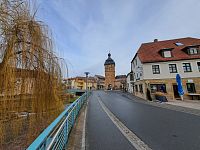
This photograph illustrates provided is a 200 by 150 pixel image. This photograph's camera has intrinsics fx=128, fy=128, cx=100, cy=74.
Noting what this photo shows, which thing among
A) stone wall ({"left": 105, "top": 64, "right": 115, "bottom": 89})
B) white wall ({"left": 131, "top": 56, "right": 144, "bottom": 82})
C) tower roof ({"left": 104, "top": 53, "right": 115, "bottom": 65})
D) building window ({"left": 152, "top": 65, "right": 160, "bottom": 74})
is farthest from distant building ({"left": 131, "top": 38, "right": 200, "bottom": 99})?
tower roof ({"left": 104, "top": 53, "right": 115, "bottom": 65})

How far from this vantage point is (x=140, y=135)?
15.4ft

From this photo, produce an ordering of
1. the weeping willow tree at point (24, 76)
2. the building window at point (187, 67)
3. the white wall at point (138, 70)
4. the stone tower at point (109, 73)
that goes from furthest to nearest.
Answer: the stone tower at point (109, 73) → the white wall at point (138, 70) → the building window at point (187, 67) → the weeping willow tree at point (24, 76)

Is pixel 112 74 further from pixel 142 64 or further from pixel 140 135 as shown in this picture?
pixel 140 135

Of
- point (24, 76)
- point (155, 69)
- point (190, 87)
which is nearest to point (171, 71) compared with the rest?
point (155, 69)

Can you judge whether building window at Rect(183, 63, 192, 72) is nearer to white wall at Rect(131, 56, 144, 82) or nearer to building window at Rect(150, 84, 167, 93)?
building window at Rect(150, 84, 167, 93)

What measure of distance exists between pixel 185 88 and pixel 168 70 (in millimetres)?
3496

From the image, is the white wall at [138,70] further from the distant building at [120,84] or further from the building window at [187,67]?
the distant building at [120,84]

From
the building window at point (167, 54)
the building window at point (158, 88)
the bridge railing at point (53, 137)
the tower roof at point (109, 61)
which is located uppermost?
the tower roof at point (109, 61)

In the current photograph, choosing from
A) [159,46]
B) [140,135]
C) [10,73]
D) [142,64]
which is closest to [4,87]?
[10,73]

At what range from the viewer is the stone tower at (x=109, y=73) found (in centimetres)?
7256

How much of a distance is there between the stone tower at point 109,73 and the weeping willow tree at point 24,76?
6886 centimetres

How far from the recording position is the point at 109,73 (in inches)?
2891

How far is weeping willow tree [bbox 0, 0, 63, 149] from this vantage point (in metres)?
2.15

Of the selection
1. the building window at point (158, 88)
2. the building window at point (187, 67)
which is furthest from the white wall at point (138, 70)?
the building window at point (187, 67)
